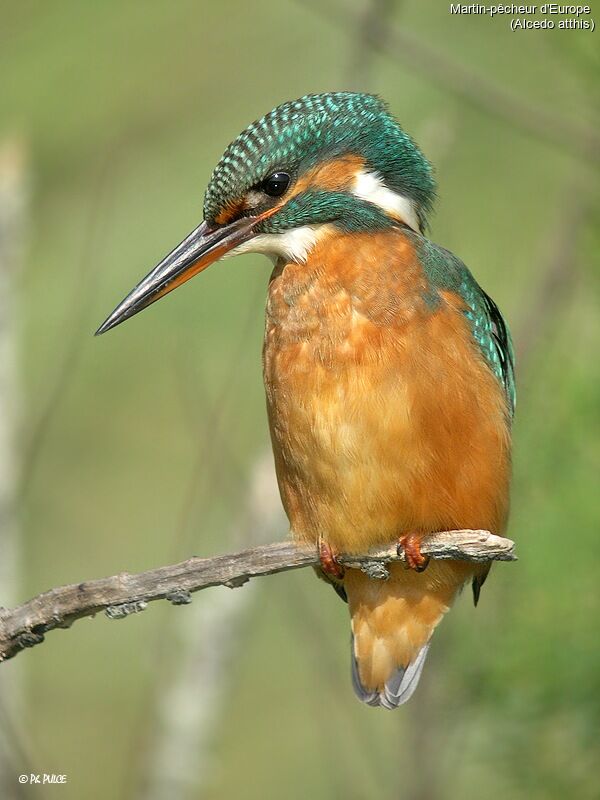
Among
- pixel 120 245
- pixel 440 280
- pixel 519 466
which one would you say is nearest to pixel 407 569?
pixel 440 280

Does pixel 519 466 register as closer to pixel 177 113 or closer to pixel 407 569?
pixel 407 569

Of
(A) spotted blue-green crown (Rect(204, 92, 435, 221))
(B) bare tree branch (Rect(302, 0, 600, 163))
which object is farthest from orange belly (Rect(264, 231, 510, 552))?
(B) bare tree branch (Rect(302, 0, 600, 163))

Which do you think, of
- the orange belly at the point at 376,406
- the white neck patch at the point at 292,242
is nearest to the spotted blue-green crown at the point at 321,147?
the white neck patch at the point at 292,242

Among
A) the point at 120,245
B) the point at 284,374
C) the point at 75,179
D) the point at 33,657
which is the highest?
the point at 75,179

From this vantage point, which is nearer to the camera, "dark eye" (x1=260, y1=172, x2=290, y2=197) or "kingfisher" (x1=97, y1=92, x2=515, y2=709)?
"kingfisher" (x1=97, y1=92, x2=515, y2=709)

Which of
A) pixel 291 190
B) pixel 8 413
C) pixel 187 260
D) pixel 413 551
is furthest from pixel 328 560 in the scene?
pixel 8 413

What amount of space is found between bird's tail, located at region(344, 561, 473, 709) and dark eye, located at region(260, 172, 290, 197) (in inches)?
42.0

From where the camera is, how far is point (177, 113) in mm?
8695

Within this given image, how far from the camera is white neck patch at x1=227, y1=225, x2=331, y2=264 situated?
3402 millimetres

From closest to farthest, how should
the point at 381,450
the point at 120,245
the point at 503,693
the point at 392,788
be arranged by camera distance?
the point at 381,450, the point at 503,693, the point at 392,788, the point at 120,245

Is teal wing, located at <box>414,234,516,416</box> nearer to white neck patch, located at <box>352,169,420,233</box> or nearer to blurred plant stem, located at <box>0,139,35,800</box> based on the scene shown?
white neck patch, located at <box>352,169,420,233</box>

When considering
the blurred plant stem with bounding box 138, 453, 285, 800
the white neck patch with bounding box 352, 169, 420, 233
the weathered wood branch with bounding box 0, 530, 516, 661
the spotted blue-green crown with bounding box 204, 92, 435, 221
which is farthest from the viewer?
the blurred plant stem with bounding box 138, 453, 285, 800

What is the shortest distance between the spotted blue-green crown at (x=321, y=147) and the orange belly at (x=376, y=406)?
0.25 meters

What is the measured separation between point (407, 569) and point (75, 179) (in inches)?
225
